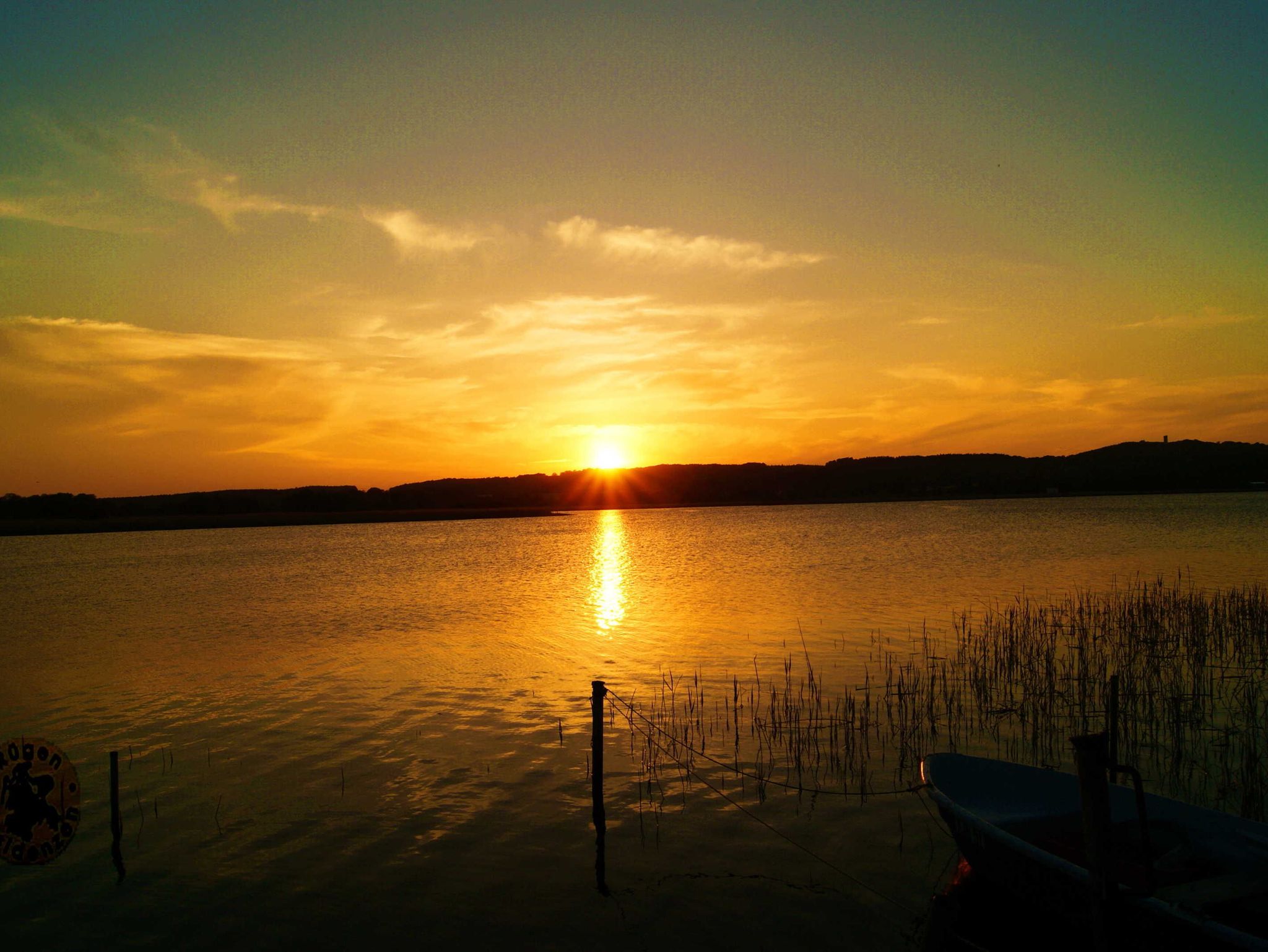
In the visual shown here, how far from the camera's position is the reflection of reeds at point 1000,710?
12414 millimetres

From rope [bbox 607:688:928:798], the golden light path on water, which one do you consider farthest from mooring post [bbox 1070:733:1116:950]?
the golden light path on water

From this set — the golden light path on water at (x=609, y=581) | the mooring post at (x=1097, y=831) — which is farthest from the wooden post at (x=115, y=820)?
the golden light path on water at (x=609, y=581)

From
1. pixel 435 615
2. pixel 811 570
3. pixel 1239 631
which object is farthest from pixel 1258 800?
pixel 811 570

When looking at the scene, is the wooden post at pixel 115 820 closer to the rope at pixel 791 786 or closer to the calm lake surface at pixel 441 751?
the calm lake surface at pixel 441 751

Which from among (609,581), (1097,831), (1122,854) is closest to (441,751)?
(1122,854)

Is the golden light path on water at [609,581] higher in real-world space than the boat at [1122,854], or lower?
lower

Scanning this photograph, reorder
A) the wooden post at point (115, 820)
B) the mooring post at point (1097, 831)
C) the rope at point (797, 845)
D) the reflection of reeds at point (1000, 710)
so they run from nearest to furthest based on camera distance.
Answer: the mooring post at point (1097, 831)
the rope at point (797, 845)
the wooden post at point (115, 820)
the reflection of reeds at point (1000, 710)

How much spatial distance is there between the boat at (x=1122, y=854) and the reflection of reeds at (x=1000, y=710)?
3.19 m

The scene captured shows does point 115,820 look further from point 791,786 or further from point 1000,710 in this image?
point 1000,710

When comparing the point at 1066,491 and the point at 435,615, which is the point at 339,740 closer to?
the point at 435,615

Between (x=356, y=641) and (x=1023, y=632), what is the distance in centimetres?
1926

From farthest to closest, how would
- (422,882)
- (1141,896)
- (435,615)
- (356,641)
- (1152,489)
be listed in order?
(1152,489), (435,615), (356,641), (422,882), (1141,896)

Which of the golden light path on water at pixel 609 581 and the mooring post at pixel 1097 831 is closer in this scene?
the mooring post at pixel 1097 831

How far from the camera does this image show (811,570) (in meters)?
41.3
